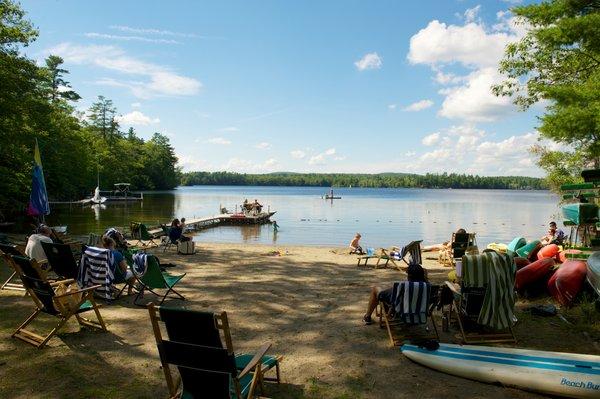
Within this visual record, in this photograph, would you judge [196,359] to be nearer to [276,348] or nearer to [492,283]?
[276,348]

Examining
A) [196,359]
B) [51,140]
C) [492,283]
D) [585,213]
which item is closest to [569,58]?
[585,213]

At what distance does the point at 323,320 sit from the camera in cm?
707

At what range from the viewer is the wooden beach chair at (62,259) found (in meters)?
7.55

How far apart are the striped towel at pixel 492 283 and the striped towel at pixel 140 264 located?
202 inches

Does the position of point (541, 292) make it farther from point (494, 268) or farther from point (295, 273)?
point (295, 273)

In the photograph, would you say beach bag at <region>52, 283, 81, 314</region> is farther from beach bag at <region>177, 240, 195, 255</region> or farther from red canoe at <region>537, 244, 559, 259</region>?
red canoe at <region>537, 244, 559, 259</region>

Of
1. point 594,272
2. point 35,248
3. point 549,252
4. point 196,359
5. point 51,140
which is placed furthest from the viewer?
point 51,140

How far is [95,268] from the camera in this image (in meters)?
7.30

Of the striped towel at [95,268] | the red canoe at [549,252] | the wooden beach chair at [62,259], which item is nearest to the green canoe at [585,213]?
the red canoe at [549,252]

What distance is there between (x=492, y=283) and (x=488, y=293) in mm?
147

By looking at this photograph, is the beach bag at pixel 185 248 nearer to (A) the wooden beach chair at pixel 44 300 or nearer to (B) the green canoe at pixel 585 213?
(A) the wooden beach chair at pixel 44 300

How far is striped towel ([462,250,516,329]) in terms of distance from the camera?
600 cm

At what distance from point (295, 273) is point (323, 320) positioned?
480 cm

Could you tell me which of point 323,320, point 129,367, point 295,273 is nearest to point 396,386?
point 323,320
